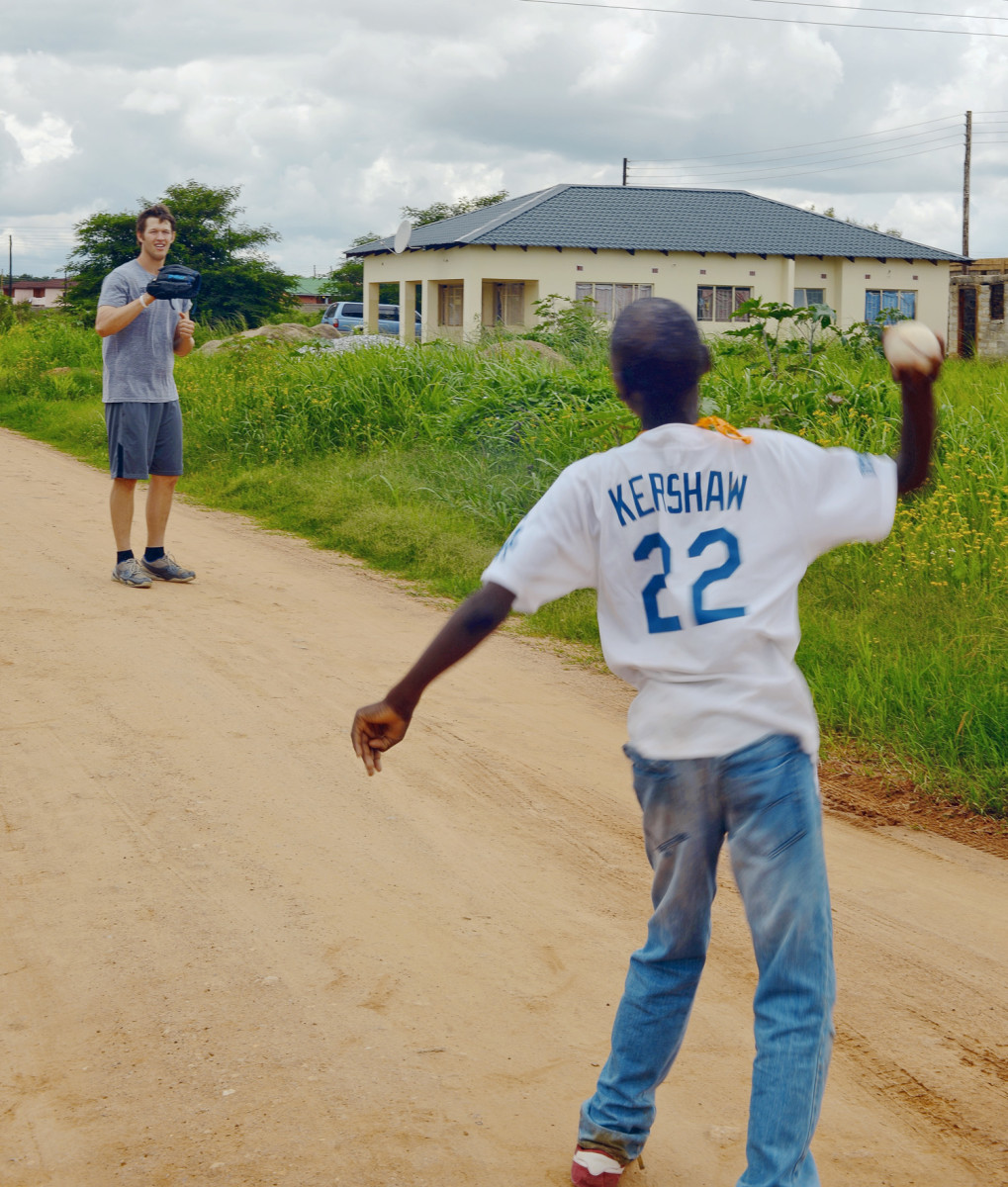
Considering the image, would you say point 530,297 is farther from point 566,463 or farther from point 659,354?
point 659,354

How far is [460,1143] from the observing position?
2.43 metres

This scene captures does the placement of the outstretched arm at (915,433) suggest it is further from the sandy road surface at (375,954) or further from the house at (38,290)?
the house at (38,290)

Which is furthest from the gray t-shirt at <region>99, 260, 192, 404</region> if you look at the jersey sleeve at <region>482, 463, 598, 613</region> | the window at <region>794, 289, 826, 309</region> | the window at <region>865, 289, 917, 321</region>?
the window at <region>865, 289, 917, 321</region>

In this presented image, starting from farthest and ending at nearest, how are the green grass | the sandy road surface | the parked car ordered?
1. the parked car
2. the green grass
3. the sandy road surface

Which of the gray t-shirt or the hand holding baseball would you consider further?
the gray t-shirt

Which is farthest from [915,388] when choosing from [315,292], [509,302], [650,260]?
[315,292]

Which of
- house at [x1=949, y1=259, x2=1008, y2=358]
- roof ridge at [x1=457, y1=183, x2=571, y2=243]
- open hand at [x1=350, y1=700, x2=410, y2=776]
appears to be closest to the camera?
open hand at [x1=350, y1=700, x2=410, y2=776]

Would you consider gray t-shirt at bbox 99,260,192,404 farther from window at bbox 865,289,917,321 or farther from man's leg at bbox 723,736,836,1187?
window at bbox 865,289,917,321

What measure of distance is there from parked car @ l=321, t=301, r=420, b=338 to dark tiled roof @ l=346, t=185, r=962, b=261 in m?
2.54

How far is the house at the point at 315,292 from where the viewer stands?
57291 mm

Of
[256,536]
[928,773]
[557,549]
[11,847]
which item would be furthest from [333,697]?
[256,536]

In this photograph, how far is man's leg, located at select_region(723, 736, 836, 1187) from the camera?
1.98 metres

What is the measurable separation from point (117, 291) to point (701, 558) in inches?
223

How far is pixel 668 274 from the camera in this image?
31.4m
